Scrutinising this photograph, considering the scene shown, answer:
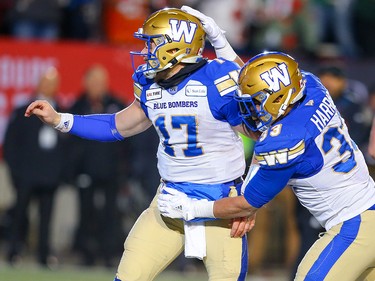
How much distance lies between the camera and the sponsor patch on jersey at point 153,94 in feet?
19.0

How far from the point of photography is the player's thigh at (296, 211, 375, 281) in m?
5.31

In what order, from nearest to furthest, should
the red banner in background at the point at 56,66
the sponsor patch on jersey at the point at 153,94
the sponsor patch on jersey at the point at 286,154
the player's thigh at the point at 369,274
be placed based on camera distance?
the sponsor patch on jersey at the point at 286,154, the player's thigh at the point at 369,274, the sponsor patch on jersey at the point at 153,94, the red banner in background at the point at 56,66

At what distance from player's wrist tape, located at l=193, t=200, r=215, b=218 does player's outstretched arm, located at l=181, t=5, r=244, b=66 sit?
0.96m

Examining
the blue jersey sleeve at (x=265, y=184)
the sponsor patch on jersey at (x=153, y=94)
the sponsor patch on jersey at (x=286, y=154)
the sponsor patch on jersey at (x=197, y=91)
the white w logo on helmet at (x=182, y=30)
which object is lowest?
the blue jersey sleeve at (x=265, y=184)

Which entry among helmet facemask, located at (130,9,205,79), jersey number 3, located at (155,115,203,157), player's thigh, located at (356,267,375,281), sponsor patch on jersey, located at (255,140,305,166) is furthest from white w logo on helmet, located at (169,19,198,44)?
player's thigh, located at (356,267,375,281)

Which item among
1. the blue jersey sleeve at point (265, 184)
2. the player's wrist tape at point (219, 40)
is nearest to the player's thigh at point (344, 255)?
the blue jersey sleeve at point (265, 184)

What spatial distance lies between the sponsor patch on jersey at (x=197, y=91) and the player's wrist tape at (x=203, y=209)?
1.92 feet

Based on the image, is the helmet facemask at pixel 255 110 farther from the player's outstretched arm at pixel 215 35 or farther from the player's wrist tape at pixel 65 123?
the player's wrist tape at pixel 65 123

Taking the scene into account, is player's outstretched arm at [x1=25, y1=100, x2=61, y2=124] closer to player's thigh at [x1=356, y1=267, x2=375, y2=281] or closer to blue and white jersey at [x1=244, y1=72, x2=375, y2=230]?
blue and white jersey at [x1=244, y1=72, x2=375, y2=230]

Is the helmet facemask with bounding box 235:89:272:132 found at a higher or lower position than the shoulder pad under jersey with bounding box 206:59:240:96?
lower

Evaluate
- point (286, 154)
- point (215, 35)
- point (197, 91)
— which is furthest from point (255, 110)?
point (215, 35)

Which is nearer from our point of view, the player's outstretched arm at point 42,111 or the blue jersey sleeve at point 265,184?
the blue jersey sleeve at point 265,184

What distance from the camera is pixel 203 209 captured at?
5.61 m

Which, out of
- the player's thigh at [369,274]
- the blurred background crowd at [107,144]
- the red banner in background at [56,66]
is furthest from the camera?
the red banner in background at [56,66]
